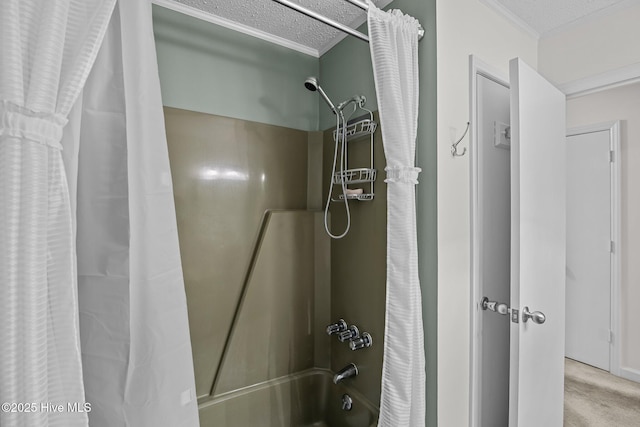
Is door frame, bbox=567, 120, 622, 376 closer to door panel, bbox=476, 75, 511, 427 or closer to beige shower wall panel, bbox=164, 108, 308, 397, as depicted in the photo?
door panel, bbox=476, 75, 511, 427

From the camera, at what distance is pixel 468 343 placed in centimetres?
138

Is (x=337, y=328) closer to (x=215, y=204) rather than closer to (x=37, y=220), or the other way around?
(x=215, y=204)

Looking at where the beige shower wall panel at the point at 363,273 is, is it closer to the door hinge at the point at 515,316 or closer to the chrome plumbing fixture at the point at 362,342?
the chrome plumbing fixture at the point at 362,342

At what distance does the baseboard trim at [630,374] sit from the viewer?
2.48m

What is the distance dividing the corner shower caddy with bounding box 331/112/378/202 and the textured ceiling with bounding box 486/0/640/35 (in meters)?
0.86

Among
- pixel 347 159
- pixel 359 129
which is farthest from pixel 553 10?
pixel 347 159

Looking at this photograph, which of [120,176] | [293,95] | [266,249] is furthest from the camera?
[293,95]

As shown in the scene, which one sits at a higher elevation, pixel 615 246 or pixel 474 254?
pixel 474 254

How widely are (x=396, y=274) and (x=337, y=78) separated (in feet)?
4.15

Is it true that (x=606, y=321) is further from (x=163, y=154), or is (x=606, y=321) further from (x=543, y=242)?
(x=163, y=154)

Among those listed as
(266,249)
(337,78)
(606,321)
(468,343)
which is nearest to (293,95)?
(337,78)

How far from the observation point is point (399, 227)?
117cm

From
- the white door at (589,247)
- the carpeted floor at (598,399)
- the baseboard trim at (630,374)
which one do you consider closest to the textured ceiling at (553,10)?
the white door at (589,247)

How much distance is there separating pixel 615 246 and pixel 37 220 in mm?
3736
